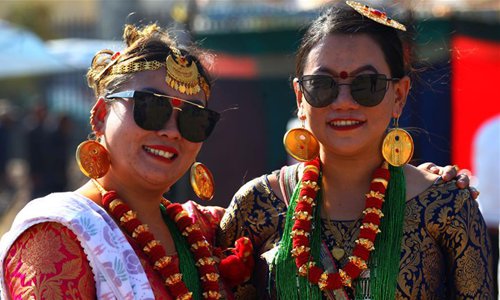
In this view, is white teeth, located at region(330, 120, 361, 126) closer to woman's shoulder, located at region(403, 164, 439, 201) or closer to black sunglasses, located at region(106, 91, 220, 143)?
woman's shoulder, located at region(403, 164, 439, 201)

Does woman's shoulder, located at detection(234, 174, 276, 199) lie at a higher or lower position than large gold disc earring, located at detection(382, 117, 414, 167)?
lower

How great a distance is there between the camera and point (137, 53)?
117 inches

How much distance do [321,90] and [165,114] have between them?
0.54 m

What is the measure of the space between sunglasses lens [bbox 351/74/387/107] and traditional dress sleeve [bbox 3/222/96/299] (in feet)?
3.48

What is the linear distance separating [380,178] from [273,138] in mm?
4671

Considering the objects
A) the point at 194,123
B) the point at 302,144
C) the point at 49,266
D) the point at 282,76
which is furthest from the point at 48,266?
the point at 282,76

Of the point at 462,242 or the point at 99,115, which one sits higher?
the point at 99,115

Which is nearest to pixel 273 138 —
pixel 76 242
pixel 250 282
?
pixel 250 282

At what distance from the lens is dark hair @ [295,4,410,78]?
3049mm

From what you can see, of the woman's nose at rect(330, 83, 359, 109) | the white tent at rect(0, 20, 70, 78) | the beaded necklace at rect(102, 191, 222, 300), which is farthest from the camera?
the white tent at rect(0, 20, 70, 78)

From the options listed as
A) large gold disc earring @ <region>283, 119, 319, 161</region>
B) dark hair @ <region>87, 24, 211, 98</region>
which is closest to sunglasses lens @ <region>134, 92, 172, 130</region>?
dark hair @ <region>87, 24, 211, 98</region>

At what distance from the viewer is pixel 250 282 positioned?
10.5 feet

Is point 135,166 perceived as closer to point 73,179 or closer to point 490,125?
point 490,125

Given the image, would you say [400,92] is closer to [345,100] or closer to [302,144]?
[345,100]
